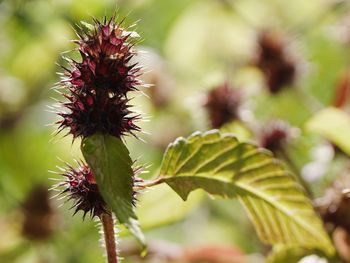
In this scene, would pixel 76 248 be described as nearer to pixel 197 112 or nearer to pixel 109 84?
pixel 197 112

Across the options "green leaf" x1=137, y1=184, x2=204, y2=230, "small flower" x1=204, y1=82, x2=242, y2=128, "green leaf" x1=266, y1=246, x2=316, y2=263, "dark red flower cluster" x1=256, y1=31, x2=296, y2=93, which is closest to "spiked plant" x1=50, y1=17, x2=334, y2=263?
"green leaf" x1=266, y1=246, x2=316, y2=263

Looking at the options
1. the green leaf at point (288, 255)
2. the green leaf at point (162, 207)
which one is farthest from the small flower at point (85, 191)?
the green leaf at point (162, 207)

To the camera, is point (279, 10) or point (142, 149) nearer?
point (142, 149)

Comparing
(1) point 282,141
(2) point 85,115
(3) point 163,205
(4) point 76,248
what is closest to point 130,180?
(2) point 85,115

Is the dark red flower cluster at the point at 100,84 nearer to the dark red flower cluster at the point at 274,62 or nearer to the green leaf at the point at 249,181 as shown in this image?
the green leaf at the point at 249,181

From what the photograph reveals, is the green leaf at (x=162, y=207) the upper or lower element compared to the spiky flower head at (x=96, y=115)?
lower

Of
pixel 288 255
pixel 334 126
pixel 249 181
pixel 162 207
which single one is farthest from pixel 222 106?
pixel 249 181

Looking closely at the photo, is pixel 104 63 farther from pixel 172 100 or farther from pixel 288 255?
pixel 172 100
